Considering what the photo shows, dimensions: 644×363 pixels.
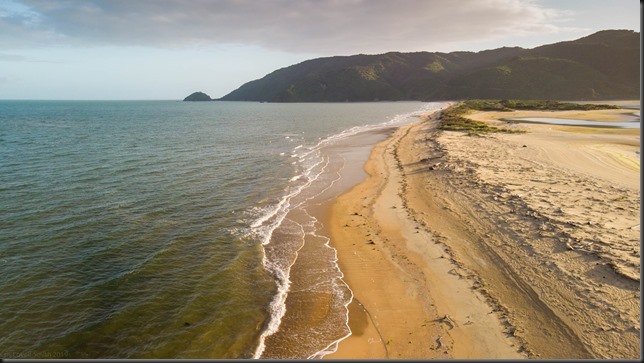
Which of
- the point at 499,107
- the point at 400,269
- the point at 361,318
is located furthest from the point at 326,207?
the point at 499,107

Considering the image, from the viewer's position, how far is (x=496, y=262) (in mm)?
14406

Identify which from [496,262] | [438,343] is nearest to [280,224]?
[496,262]

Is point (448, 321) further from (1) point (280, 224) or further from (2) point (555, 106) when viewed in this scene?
(2) point (555, 106)

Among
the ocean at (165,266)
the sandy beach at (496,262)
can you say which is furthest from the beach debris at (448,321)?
the ocean at (165,266)

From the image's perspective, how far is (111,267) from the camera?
52.2 feet

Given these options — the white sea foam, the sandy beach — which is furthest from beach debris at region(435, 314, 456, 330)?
the white sea foam

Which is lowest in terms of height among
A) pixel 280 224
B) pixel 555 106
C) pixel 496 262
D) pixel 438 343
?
pixel 280 224

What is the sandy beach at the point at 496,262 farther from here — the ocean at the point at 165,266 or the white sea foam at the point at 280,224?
the ocean at the point at 165,266

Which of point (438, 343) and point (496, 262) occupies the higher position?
point (496, 262)

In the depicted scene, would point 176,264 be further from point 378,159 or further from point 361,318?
point 378,159

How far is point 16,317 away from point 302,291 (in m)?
10.5

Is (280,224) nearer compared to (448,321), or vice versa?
(448,321)

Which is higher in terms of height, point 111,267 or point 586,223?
point 586,223

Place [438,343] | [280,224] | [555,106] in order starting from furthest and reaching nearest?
[555,106]
[280,224]
[438,343]
